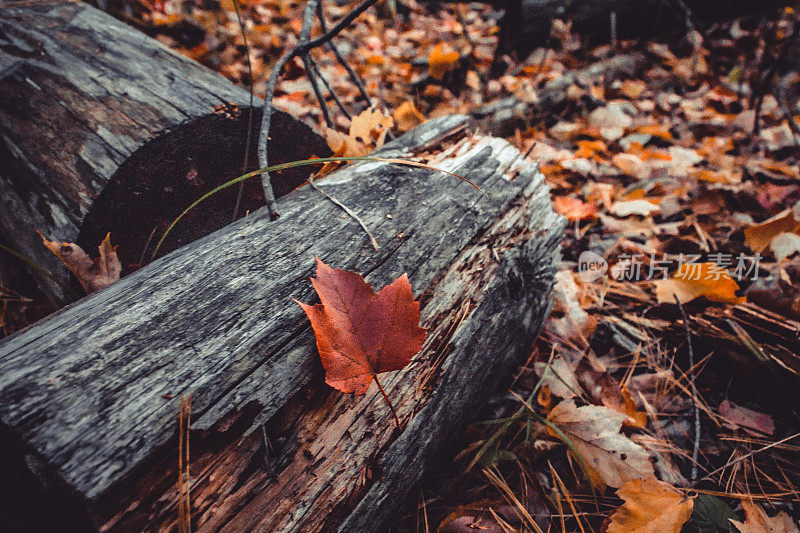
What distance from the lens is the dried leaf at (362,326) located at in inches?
25.0

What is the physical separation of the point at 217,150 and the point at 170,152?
0.12 metres

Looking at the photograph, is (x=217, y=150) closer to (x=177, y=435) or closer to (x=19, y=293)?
(x=177, y=435)

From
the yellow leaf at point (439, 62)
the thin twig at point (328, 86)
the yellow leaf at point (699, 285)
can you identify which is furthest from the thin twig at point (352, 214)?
the yellow leaf at point (439, 62)

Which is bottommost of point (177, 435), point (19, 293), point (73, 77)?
point (177, 435)

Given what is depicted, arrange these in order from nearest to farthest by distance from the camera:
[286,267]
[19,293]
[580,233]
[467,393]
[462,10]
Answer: [286,267] → [467,393] → [19,293] → [580,233] → [462,10]

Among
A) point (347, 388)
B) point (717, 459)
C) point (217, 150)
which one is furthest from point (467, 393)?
point (217, 150)

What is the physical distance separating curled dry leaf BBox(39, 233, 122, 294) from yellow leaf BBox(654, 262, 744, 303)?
5.61ft

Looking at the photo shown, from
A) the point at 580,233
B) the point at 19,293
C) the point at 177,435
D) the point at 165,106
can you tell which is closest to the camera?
the point at 177,435

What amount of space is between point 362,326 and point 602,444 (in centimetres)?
75

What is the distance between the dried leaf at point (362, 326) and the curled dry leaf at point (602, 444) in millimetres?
601

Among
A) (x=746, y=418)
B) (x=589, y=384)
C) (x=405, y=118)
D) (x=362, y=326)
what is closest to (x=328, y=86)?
(x=405, y=118)

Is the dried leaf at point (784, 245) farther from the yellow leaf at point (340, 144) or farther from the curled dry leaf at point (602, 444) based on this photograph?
the yellow leaf at point (340, 144)

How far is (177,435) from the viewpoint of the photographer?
0.53 metres

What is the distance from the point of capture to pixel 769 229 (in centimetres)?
138
